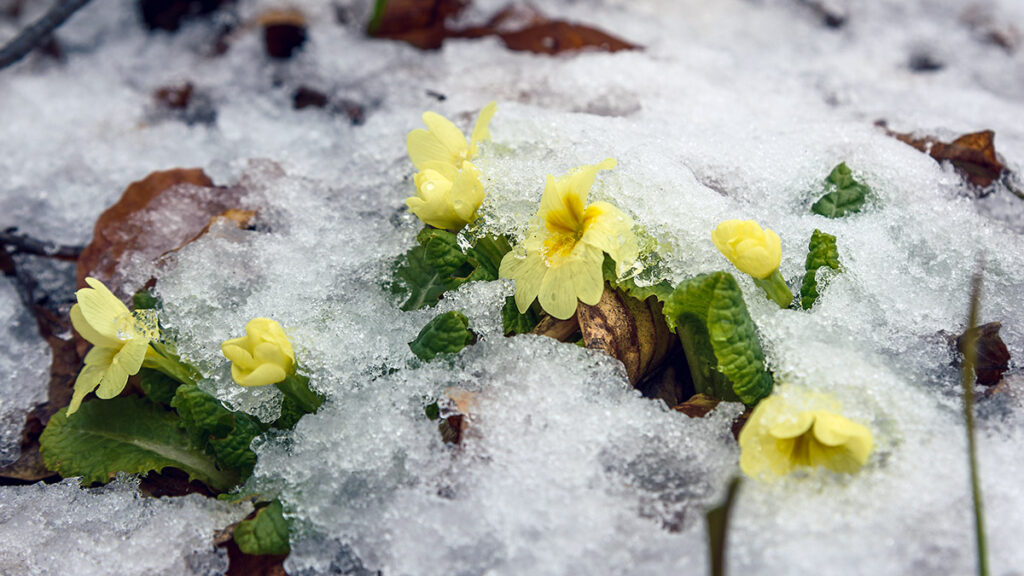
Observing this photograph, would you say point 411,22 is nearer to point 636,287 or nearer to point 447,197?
point 447,197

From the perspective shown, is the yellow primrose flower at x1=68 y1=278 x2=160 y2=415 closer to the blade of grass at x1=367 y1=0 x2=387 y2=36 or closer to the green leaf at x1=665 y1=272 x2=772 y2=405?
the green leaf at x1=665 y1=272 x2=772 y2=405

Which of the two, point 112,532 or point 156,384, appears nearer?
point 112,532

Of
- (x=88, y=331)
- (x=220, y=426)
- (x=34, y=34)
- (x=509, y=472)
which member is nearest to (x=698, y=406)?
(x=509, y=472)

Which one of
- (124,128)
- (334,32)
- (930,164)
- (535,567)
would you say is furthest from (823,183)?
(124,128)

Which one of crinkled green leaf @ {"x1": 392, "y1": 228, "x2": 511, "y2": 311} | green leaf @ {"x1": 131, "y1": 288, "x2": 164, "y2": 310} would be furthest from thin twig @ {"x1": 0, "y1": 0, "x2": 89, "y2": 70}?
crinkled green leaf @ {"x1": 392, "y1": 228, "x2": 511, "y2": 311}

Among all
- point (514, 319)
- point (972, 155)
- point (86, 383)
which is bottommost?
point (86, 383)

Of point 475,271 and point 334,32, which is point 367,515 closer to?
point 475,271

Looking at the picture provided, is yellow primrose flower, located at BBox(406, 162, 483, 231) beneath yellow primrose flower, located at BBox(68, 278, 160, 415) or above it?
above

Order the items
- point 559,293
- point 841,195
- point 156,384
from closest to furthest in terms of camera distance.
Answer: point 559,293 → point 156,384 → point 841,195
